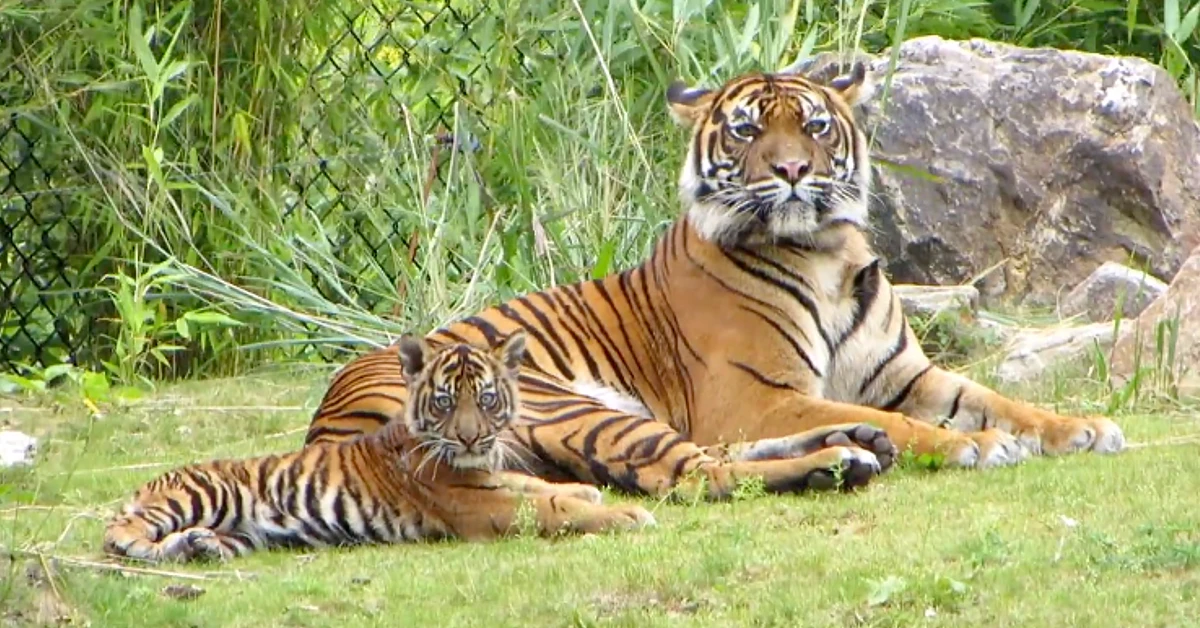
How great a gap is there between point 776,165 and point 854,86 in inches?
27.4

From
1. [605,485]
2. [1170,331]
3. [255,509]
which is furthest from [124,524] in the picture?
[1170,331]

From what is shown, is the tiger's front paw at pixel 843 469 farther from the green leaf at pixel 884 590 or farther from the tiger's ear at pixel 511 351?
the green leaf at pixel 884 590

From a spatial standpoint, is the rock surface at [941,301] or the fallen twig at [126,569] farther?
the rock surface at [941,301]

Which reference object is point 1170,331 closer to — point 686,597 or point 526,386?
point 526,386

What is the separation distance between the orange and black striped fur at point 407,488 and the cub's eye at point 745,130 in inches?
67.4

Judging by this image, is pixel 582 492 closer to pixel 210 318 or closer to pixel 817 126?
pixel 817 126

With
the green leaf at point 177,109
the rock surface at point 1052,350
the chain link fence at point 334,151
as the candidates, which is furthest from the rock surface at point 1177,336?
the green leaf at point 177,109

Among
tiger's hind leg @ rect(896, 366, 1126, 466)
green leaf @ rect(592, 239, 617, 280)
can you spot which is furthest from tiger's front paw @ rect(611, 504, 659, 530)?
green leaf @ rect(592, 239, 617, 280)

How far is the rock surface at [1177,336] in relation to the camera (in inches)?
358

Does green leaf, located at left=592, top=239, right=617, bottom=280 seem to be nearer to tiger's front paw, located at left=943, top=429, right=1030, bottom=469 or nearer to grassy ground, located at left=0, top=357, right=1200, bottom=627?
grassy ground, located at left=0, top=357, right=1200, bottom=627

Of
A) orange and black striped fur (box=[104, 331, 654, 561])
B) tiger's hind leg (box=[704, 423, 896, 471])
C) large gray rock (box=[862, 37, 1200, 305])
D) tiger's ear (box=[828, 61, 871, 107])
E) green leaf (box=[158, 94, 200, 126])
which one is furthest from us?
large gray rock (box=[862, 37, 1200, 305])

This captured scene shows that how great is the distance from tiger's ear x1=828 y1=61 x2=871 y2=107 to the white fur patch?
1.46m

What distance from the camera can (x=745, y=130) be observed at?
28.5 feet

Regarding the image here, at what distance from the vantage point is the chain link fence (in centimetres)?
1200
